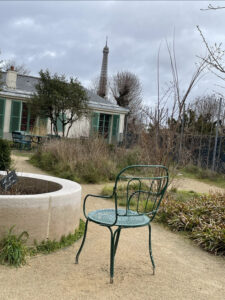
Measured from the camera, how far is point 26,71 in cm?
3544

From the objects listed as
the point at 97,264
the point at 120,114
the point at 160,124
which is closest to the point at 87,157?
the point at 160,124

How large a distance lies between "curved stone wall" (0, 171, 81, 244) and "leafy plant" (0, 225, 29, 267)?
0.23 feet

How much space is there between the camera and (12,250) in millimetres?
3051

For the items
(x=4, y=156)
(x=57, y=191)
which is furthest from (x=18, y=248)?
(x=4, y=156)

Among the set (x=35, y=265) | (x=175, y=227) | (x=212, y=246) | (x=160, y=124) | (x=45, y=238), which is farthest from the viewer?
(x=160, y=124)

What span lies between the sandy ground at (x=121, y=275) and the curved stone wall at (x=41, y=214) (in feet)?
0.80

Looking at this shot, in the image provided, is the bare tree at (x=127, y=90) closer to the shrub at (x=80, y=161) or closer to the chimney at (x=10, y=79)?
the chimney at (x=10, y=79)

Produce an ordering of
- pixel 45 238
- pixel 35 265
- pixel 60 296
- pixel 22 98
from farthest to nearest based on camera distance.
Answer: pixel 22 98 → pixel 45 238 → pixel 35 265 → pixel 60 296

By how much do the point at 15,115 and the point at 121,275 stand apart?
15.0 meters

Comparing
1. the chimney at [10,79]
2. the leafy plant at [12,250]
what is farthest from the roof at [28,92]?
the leafy plant at [12,250]

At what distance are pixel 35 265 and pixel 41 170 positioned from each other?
634cm

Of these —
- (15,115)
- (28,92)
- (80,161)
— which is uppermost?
(28,92)

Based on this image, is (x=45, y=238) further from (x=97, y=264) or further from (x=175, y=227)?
(x=175, y=227)

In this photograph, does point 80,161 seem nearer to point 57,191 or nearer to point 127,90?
point 57,191
